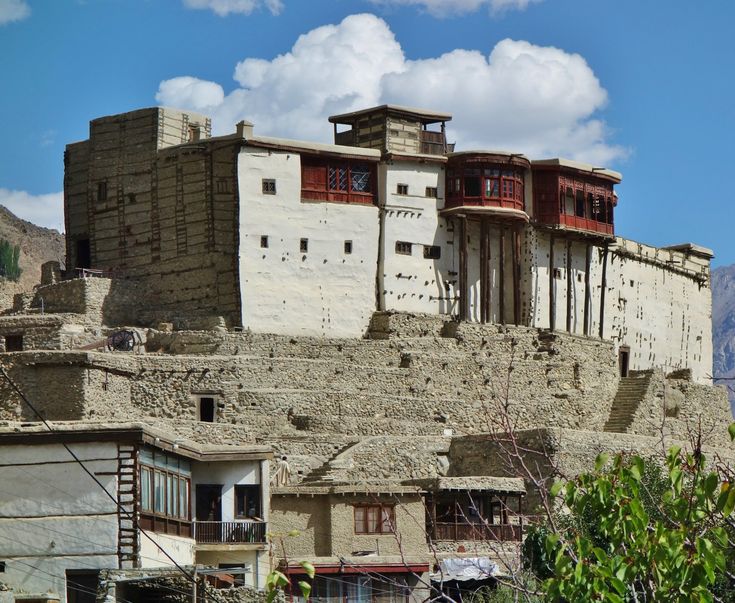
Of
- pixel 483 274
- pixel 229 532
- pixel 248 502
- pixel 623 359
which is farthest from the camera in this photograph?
pixel 623 359

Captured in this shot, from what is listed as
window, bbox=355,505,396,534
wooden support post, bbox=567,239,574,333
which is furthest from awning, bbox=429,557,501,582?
wooden support post, bbox=567,239,574,333

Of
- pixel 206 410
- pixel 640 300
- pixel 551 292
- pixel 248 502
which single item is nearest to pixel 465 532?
pixel 248 502

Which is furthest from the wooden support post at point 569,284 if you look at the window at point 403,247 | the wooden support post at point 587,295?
the window at point 403,247

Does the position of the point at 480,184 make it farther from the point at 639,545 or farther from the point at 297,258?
the point at 639,545

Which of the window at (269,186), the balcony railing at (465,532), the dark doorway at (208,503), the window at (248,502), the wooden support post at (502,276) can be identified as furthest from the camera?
the wooden support post at (502,276)

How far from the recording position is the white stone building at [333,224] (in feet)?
180

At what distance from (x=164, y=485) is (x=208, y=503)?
9.61ft

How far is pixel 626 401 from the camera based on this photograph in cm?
5950

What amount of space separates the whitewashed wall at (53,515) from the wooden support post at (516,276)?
31.1m

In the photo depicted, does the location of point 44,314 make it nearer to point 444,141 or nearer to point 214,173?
point 214,173

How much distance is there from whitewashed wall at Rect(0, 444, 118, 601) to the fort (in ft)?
49.1

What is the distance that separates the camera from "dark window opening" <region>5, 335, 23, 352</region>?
53.3m

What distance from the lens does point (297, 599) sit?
118ft

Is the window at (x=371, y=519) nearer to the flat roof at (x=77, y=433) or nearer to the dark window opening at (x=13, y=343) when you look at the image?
the flat roof at (x=77, y=433)
